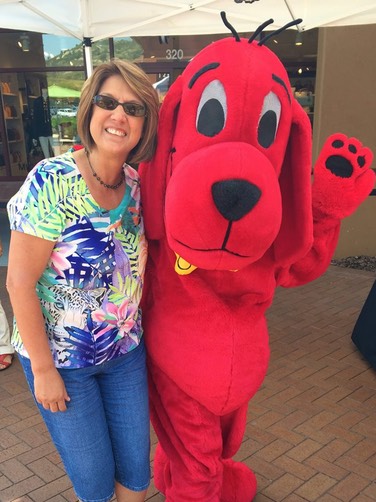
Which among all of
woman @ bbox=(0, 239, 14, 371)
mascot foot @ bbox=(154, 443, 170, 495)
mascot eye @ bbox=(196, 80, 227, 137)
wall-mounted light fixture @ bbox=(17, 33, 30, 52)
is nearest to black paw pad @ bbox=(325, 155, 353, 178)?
mascot eye @ bbox=(196, 80, 227, 137)

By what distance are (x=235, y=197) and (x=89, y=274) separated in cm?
60

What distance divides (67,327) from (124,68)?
2.95ft

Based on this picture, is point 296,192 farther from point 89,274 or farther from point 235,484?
point 235,484

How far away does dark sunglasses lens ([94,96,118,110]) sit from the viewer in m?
1.70

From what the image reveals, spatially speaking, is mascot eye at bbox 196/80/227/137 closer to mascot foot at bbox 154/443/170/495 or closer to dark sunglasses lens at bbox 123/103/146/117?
dark sunglasses lens at bbox 123/103/146/117

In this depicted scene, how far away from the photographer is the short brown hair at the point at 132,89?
5.66ft

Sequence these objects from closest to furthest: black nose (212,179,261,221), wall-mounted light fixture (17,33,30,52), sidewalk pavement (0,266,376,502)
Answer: black nose (212,179,261,221) → sidewalk pavement (0,266,376,502) → wall-mounted light fixture (17,33,30,52)

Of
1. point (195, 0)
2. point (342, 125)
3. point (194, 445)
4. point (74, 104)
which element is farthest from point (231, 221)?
point (74, 104)

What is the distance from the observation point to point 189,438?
2027 millimetres

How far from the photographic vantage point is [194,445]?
6.63 feet

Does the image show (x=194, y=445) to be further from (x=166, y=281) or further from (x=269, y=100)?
(x=269, y=100)

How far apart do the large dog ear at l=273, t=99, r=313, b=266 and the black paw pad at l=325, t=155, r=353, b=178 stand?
27 cm

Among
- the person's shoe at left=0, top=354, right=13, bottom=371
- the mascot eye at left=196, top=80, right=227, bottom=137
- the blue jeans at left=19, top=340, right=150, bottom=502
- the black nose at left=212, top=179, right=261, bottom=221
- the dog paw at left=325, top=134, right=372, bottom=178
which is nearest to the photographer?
the black nose at left=212, top=179, right=261, bottom=221

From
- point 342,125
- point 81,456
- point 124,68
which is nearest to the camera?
point 124,68
